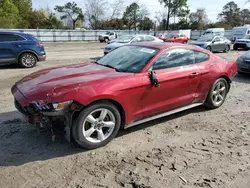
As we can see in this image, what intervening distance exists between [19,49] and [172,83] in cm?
815

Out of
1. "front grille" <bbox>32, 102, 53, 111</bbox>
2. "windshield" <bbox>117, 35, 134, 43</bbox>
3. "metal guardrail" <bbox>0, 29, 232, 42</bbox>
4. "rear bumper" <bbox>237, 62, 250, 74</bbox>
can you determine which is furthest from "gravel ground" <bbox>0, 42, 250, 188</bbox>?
"metal guardrail" <bbox>0, 29, 232, 42</bbox>

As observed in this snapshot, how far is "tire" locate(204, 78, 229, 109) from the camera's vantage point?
5180 mm

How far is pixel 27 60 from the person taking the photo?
10.5m

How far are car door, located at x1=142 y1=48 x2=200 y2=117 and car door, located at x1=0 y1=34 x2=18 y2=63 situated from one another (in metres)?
7.97

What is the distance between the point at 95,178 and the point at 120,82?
4.71 feet

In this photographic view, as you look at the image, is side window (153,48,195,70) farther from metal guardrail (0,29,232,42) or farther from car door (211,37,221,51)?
metal guardrail (0,29,232,42)

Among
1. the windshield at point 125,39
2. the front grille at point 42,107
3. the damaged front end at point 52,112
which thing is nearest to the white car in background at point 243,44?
the windshield at point 125,39

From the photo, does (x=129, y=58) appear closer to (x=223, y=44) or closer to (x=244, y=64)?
(x=244, y=64)

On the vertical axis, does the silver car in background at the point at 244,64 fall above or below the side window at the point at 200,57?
below

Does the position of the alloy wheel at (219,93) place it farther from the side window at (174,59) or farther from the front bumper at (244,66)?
the front bumper at (244,66)

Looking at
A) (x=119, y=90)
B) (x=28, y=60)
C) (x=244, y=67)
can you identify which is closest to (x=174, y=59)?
(x=119, y=90)

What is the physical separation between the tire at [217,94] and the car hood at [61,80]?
2348mm

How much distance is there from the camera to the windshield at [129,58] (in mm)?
4124

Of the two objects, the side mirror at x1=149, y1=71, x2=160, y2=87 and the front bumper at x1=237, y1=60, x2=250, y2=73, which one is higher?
the side mirror at x1=149, y1=71, x2=160, y2=87
